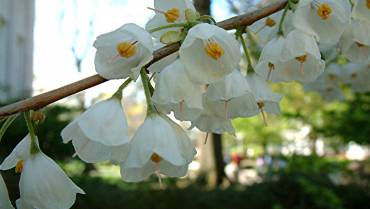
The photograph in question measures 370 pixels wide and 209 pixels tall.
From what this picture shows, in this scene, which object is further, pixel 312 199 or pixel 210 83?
pixel 312 199

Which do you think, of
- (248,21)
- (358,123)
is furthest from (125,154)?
(358,123)

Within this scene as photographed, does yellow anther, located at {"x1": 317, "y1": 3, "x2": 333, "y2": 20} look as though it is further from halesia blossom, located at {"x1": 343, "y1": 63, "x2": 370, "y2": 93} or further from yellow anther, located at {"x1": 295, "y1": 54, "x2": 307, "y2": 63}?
halesia blossom, located at {"x1": 343, "y1": 63, "x2": 370, "y2": 93}

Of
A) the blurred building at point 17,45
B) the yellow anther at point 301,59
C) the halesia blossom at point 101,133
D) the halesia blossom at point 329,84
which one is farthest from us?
the blurred building at point 17,45

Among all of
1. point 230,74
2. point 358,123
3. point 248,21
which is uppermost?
point 248,21

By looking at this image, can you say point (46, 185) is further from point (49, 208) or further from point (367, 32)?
point (367, 32)

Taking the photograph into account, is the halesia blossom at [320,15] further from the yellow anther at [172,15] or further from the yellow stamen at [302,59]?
the yellow anther at [172,15]

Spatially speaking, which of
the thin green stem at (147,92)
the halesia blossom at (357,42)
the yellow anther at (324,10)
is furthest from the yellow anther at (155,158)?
the halesia blossom at (357,42)
